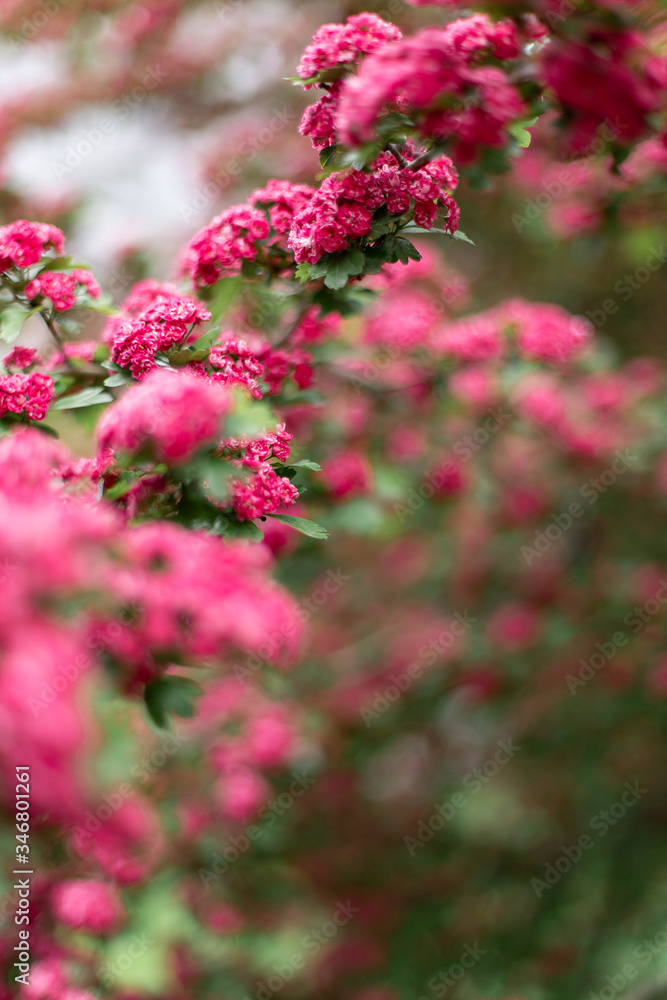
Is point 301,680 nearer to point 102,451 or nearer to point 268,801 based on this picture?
point 268,801

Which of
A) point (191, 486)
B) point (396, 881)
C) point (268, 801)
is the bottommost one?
point (396, 881)

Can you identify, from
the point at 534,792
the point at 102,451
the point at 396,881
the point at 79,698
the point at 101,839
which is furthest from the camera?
the point at 534,792

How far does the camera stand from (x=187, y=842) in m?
3.18

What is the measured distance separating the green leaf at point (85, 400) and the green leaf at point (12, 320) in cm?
17

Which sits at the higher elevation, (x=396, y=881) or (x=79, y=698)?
(x=79, y=698)

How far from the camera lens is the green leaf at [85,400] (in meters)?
1.59

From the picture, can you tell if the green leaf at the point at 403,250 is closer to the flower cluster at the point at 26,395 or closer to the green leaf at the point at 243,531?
the green leaf at the point at 243,531

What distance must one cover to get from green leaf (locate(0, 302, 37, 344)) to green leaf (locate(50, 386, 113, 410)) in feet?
0.54

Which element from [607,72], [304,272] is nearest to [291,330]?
A: [304,272]

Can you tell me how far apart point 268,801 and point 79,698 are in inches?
119

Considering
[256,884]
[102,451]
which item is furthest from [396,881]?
[102,451]

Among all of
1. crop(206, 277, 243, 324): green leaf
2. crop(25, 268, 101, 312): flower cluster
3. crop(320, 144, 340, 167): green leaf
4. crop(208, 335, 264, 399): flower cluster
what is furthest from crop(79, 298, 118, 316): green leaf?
crop(320, 144, 340, 167): green leaf

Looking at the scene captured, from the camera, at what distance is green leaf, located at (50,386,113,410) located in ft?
5.23

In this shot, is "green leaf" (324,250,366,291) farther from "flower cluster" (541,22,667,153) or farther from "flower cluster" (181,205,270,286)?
"flower cluster" (541,22,667,153)
